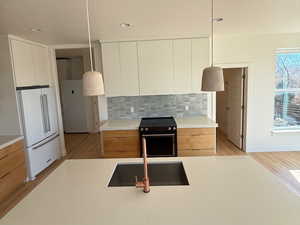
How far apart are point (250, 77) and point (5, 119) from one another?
15.5 ft

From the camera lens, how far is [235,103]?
16.1ft

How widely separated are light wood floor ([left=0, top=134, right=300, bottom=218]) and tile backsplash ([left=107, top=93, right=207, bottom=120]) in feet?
3.62

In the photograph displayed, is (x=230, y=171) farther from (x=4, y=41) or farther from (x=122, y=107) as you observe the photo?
(x=4, y=41)

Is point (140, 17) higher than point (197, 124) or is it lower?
higher

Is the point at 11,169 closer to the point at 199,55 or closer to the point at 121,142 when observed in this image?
the point at 121,142

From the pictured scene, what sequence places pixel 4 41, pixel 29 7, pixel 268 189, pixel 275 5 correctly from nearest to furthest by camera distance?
pixel 268 189 → pixel 29 7 → pixel 275 5 → pixel 4 41

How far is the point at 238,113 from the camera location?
15.5 ft

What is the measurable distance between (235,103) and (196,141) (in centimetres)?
186

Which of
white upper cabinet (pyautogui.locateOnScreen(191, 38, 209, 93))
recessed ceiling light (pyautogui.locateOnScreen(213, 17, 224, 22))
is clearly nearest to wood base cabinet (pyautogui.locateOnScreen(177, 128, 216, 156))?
white upper cabinet (pyautogui.locateOnScreen(191, 38, 209, 93))

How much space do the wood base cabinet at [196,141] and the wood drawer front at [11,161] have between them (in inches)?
105

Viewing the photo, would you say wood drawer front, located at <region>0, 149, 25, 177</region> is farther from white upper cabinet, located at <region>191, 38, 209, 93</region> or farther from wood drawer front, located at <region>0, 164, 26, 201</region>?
white upper cabinet, located at <region>191, 38, 209, 93</region>

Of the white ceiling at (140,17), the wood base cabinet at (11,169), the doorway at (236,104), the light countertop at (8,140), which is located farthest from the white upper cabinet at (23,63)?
the doorway at (236,104)

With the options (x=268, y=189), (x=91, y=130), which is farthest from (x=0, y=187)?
(x=91, y=130)

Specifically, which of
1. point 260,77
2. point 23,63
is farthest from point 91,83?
point 260,77
